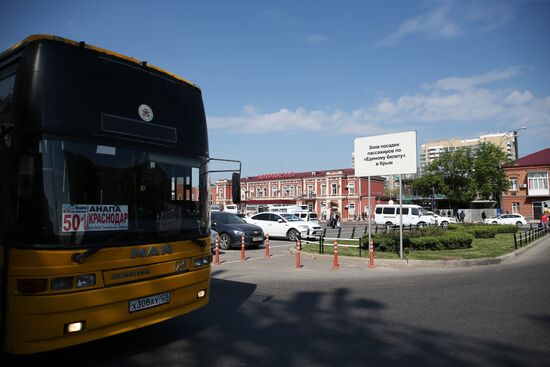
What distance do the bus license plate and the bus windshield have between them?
0.68 m

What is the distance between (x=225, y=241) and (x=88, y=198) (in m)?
13.8

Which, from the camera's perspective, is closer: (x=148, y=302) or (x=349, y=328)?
(x=148, y=302)

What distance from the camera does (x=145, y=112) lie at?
517 centimetres

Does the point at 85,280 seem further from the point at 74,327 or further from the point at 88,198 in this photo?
the point at 88,198

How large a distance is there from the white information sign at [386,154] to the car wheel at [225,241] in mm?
6487

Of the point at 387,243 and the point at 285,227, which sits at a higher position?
the point at 285,227

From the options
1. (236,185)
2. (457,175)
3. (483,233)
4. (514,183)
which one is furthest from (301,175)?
(236,185)

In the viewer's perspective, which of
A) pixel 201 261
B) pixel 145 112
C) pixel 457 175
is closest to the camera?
pixel 145 112

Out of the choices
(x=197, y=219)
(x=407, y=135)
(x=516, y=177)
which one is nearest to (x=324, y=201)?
(x=516, y=177)

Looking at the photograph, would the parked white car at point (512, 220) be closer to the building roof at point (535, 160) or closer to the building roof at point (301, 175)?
the building roof at point (535, 160)

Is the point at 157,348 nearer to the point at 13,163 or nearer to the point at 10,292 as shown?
the point at 10,292

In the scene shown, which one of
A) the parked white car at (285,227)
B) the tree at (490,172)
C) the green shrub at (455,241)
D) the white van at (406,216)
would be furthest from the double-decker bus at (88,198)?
the tree at (490,172)

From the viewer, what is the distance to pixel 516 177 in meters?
59.0

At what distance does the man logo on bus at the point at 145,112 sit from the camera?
511cm
